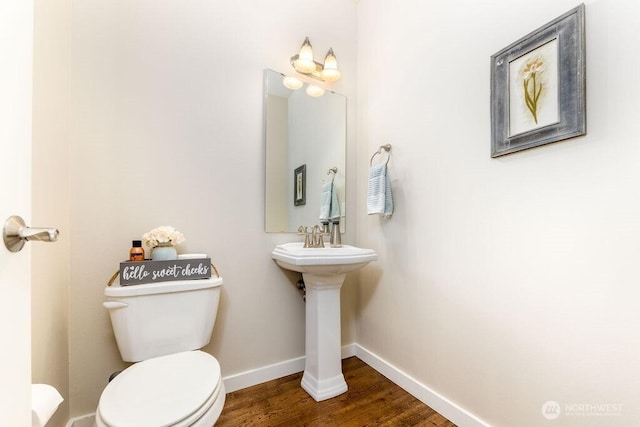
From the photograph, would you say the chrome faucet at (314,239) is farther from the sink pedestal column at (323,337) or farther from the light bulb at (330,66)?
the light bulb at (330,66)

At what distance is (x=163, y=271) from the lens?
1.25m

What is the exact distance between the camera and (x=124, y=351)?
3.90 ft

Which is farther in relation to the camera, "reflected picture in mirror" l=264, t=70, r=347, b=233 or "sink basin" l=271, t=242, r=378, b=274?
"reflected picture in mirror" l=264, t=70, r=347, b=233

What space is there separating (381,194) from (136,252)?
1.31 metres

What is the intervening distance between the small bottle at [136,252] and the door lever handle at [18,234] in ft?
2.89

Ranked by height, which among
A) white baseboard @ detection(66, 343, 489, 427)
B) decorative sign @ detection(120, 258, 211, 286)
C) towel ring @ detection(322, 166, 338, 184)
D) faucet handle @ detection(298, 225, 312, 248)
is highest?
towel ring @ detection(322, 166, 338, 184)

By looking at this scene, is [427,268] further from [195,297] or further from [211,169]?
[211,169]

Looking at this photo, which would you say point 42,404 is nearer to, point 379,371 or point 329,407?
point 329,407

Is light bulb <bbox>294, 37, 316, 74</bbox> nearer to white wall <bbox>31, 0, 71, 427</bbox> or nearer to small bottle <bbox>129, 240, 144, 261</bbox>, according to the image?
white wall <bbox>31, 0, 71, 427</bbox>

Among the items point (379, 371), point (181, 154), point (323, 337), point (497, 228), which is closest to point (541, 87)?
point (497, 228)

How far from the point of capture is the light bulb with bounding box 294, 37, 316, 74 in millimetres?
1810

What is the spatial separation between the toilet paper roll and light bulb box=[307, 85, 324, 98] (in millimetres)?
1855

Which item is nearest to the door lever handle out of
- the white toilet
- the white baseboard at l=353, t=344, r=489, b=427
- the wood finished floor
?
the white toilet

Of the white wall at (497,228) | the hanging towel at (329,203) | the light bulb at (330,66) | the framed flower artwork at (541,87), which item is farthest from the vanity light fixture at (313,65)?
the framed flower artwork at (541,87)
